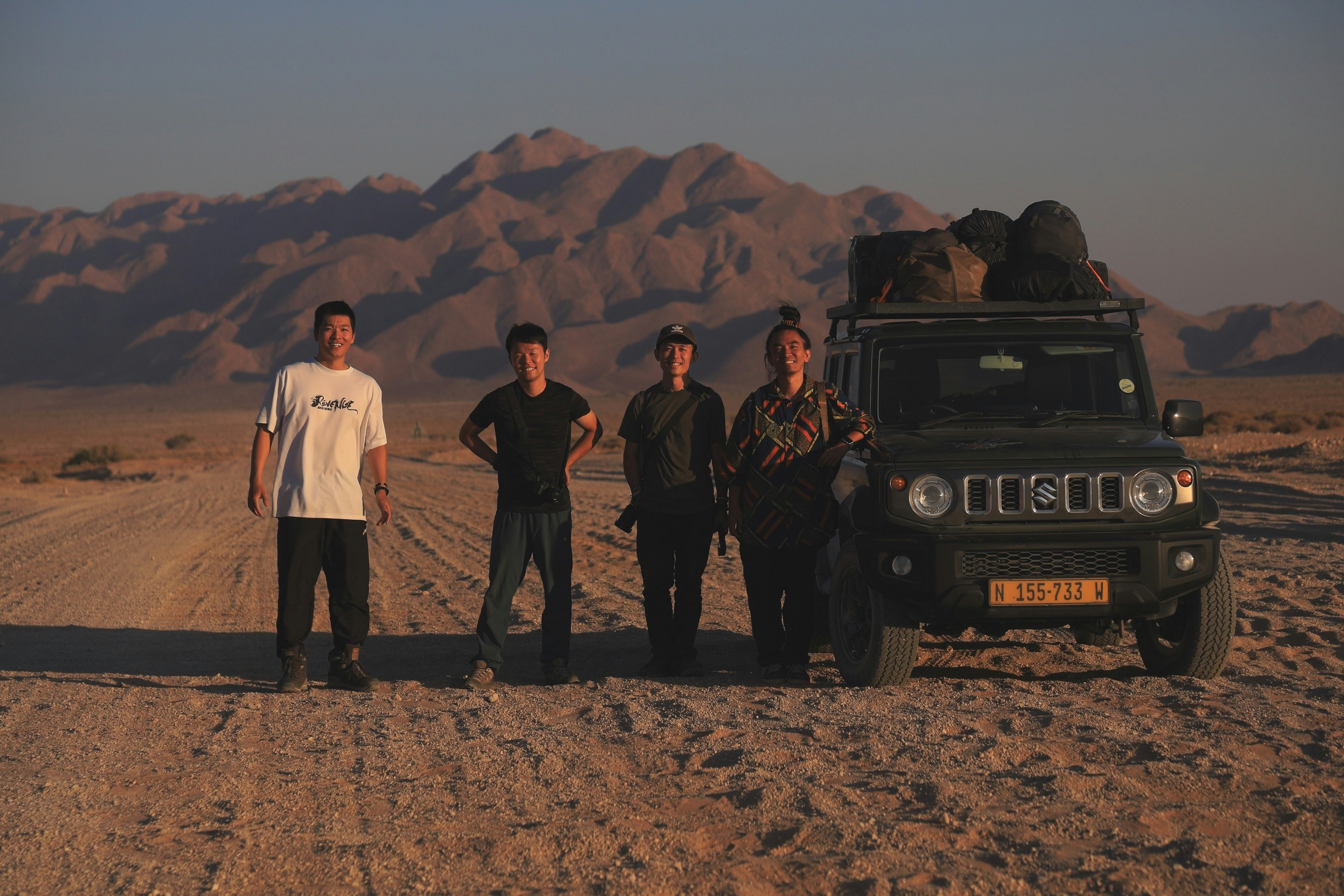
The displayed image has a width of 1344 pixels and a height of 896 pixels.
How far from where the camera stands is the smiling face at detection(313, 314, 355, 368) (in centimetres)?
726

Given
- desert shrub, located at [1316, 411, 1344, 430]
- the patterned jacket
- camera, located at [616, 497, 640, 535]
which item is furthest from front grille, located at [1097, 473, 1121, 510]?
desert shrub, located at [1316, 411, 1344, 430]

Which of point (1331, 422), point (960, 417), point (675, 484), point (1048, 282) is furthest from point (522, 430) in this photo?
point (1331, 422)

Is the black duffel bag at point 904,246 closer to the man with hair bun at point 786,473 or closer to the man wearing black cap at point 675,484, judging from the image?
the man with hair bun at point 786,473

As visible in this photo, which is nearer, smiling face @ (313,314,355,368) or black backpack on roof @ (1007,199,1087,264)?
smiling face @ (313,314,355,368)

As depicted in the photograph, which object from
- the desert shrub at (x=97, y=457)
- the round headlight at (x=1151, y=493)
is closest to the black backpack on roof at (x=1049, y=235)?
the round headlight at (x=1151, y=493)

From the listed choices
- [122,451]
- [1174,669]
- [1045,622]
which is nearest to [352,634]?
[1045,622]

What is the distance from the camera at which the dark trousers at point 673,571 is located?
25.0 feet

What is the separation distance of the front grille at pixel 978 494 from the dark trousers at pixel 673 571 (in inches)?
62.7

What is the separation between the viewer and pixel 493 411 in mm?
7441

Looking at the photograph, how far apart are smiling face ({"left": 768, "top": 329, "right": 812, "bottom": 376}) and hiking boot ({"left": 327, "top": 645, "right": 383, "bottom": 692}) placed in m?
2.86

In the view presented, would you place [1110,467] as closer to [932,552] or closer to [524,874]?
[932,552]

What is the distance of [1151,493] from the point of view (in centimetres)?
669

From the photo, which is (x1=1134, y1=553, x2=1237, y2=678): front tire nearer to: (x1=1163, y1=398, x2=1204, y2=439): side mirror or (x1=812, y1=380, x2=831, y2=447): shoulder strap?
(x1=1163, y1=398, x2=1204, y2=439): side mirror

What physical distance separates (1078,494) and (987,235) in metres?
2.35
